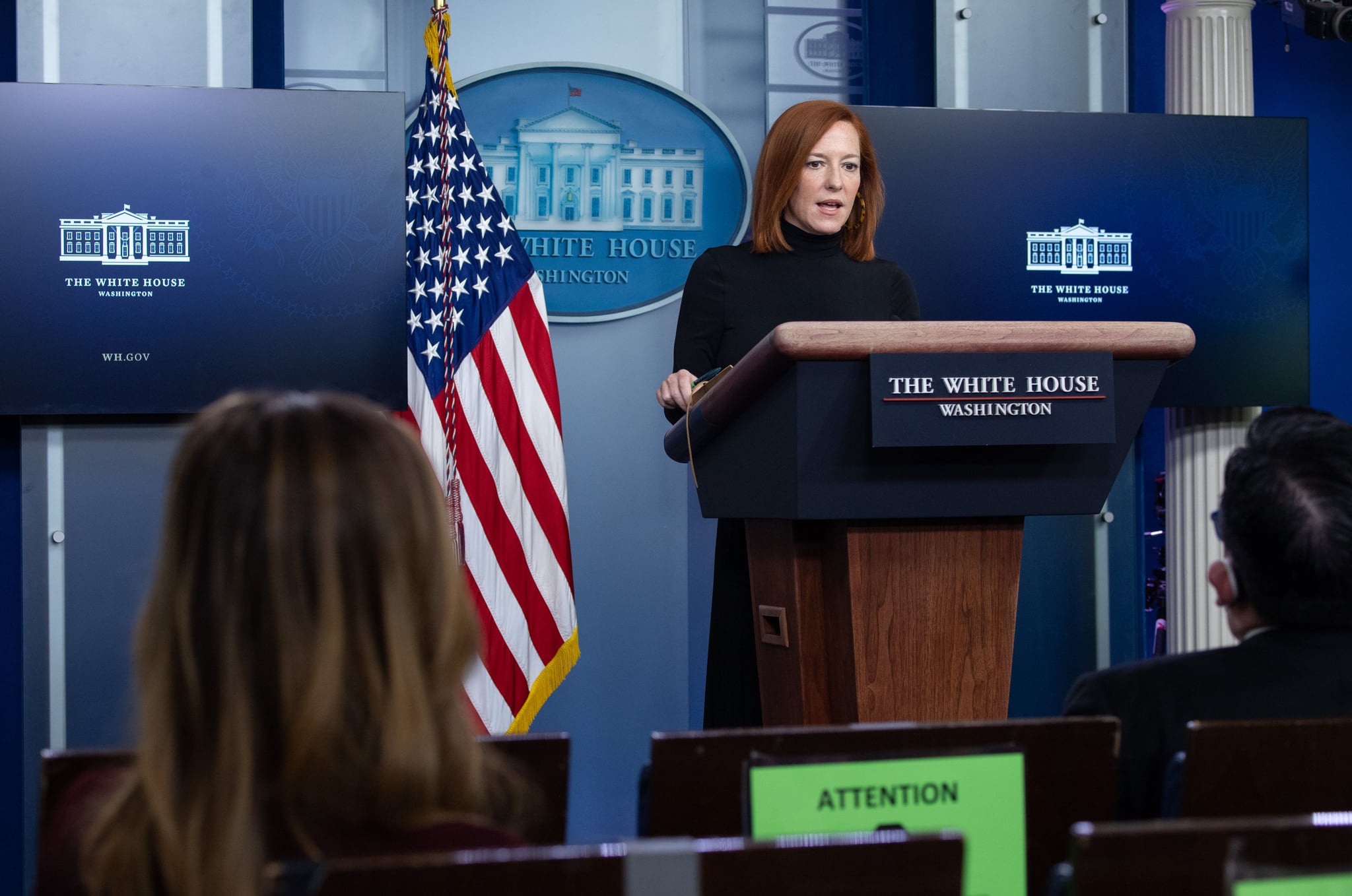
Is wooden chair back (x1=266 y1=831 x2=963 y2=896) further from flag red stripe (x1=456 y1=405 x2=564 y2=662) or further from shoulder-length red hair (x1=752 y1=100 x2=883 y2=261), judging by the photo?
flag red stripe (x1=456 y1=405 x2=564 y2=662)

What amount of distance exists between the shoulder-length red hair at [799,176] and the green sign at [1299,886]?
2.05 m

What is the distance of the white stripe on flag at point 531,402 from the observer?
11.3 feet

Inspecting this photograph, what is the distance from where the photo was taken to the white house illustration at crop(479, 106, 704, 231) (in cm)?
380

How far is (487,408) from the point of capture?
3.41 metres

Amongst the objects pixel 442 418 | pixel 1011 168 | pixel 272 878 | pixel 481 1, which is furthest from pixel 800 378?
pixel 481 1

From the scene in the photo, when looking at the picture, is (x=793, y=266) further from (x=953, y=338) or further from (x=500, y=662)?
(x=500, y=662)

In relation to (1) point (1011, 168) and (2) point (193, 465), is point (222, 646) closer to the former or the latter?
(2) point (193, 465)

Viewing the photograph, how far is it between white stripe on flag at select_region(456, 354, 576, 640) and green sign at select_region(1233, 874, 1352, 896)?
108 inches

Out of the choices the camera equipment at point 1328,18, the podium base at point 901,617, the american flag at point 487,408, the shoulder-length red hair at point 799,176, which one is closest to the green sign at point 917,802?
the podium base at point 901,617

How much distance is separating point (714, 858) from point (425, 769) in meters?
0.20

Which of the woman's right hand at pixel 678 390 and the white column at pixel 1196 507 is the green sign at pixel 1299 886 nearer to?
the woman's right hand at pixel 678 390

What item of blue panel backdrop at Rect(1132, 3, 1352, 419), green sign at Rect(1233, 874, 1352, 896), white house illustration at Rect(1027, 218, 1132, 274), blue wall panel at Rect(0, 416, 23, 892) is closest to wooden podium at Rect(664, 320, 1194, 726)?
green sign at Rect(1233, 874, 1352, 896)

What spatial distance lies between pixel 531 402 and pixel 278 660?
8.59ft

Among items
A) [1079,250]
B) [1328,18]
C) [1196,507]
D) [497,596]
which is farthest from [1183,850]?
[1328,18]
